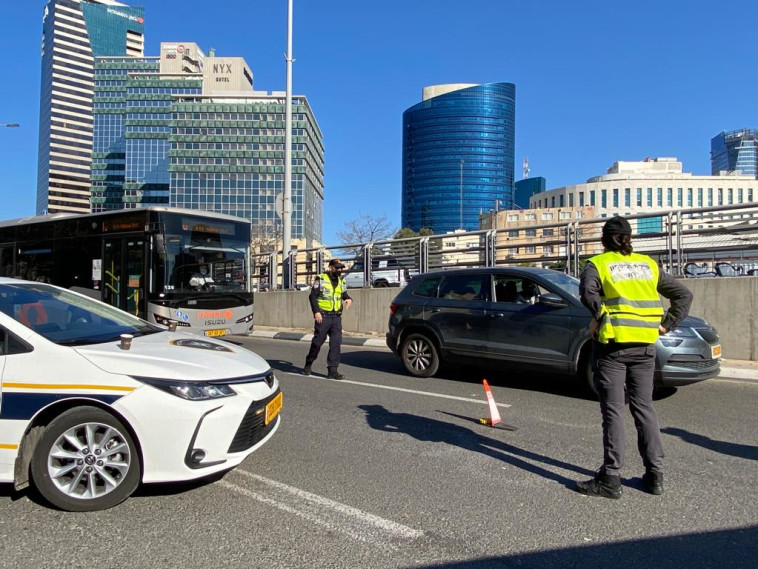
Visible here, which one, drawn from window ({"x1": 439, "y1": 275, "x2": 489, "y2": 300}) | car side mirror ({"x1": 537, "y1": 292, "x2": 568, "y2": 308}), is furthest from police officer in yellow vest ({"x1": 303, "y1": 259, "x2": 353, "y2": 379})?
car side mirror ({"x1": 537, "y1": 292, "x2": 568, "y2": 308})

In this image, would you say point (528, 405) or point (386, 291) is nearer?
point (528, 405)

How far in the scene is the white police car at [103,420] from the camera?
3445 mm

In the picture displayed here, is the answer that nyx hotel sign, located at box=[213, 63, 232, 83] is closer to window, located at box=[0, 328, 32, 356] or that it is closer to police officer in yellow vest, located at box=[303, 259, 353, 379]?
police officer in yellow vest, located at box=[303, 259, 353, 379]

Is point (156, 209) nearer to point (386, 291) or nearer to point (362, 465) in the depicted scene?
point (386, 291)

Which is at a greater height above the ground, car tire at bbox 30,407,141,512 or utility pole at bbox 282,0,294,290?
utility pole at bbox 282,0,294,290

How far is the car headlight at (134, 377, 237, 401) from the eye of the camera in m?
3.50

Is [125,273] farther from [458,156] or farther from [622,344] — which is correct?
[458,156]

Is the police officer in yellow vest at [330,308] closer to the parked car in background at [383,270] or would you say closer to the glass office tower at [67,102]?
the parked car in background at [383,270]

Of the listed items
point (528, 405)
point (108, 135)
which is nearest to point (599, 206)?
point (108, 135)

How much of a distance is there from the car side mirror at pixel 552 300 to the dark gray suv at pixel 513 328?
0.04 ft

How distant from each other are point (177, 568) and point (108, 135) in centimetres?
16258

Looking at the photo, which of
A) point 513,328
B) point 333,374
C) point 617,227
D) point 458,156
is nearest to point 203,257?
point 333,374

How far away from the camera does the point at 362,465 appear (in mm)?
4445

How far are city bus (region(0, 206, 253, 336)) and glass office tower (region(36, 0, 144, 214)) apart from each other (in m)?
159
